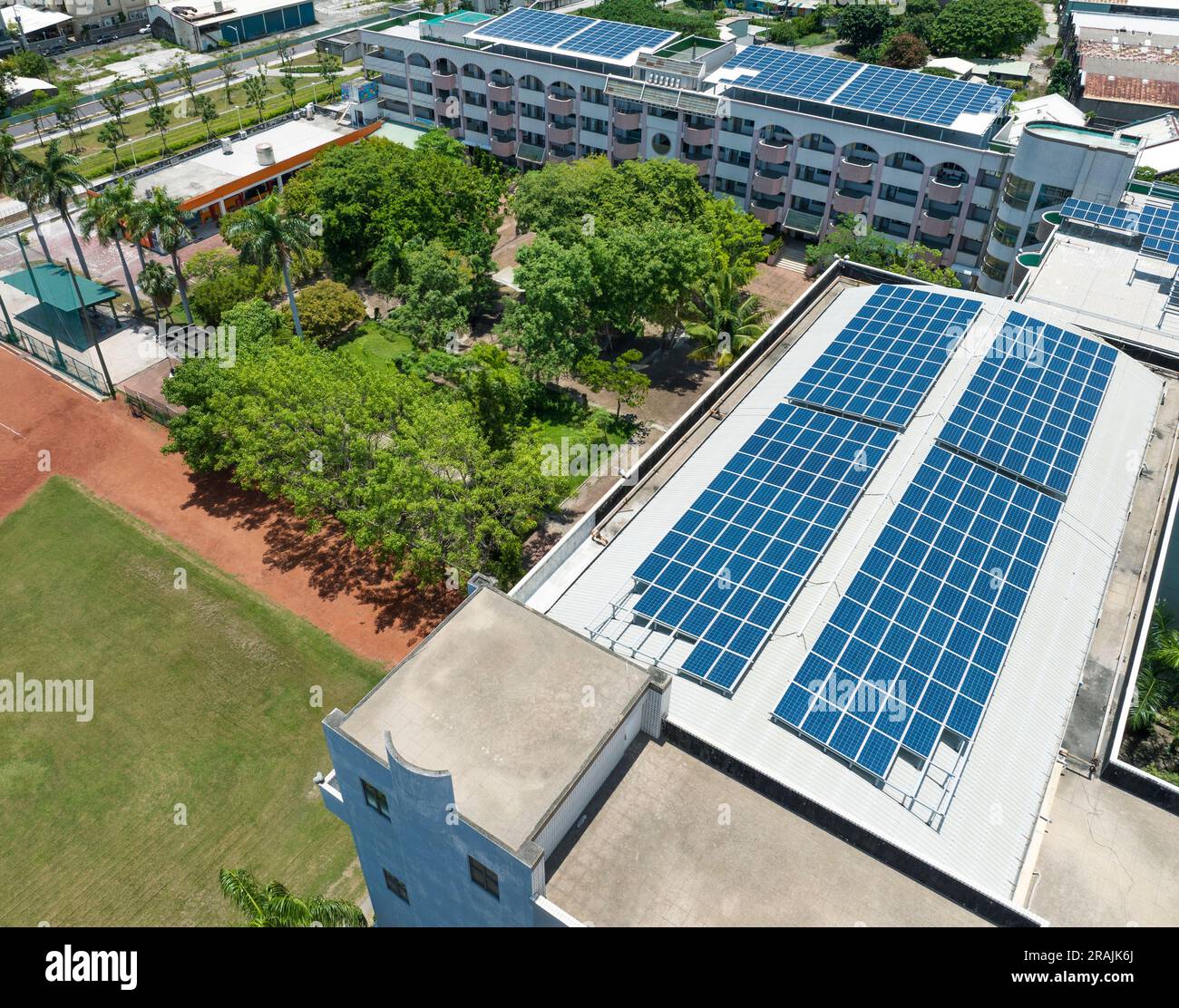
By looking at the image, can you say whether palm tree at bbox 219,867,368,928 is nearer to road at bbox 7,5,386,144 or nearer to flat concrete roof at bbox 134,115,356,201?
flat concrete roof at bbox 134,115,356,201

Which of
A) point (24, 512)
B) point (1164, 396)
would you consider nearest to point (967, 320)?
point (1164, 396)

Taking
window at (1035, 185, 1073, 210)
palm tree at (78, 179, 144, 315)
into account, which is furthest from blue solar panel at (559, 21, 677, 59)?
palm tree at (78, 179, 144, 315)

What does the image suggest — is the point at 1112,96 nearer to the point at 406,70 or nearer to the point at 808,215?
the point at 808,215

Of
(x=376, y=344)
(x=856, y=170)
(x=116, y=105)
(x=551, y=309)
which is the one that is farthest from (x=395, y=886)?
(x=116, y=105)

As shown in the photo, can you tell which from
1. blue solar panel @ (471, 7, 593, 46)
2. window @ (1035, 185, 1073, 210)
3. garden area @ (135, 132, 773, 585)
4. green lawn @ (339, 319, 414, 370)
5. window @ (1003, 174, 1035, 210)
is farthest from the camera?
blue solar panel @ (471, 7, 593, 46)

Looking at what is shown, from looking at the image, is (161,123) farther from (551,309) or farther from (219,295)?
(551,309)

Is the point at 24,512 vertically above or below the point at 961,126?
below
